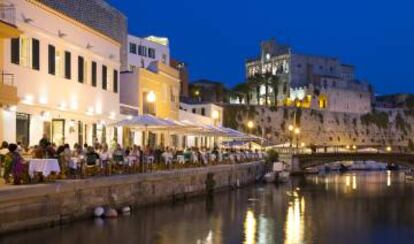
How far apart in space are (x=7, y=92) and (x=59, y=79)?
7733mm

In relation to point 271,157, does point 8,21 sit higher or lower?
higher

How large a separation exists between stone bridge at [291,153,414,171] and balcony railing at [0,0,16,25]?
61.2m

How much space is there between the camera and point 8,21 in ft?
99.8

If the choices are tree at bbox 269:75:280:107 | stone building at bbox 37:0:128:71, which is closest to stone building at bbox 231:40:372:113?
tree at bbox 269:75:280:107

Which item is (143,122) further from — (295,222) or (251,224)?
(295,222)

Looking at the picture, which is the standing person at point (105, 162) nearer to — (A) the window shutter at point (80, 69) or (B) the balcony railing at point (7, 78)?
(B) the balcony railing at point (7, 78)

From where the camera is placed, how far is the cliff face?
126688 mm

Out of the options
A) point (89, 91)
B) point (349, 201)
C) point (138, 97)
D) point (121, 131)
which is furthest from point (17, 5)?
point (349, 201)

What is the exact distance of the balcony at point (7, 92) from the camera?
28328 millimetres

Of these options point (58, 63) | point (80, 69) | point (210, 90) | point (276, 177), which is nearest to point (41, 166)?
point (58, 63)

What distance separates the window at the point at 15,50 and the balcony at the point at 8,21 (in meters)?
0.99

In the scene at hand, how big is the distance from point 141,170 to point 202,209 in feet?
11.8

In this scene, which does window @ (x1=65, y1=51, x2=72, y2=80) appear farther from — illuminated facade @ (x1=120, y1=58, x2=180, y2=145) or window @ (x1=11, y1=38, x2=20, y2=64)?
illuminated facade @ (x1=120, y1=58, x2=180, y2=145)

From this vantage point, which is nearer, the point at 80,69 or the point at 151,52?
the point at 80,69
